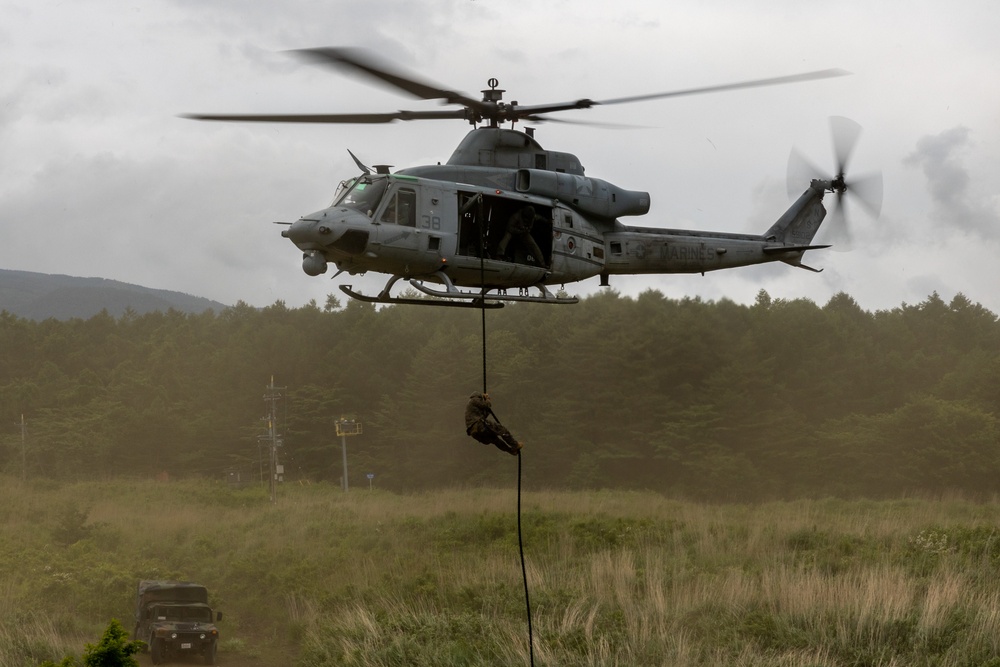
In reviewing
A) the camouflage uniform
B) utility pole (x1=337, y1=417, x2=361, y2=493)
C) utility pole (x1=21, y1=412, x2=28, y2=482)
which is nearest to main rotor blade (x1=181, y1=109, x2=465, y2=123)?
the camouflage uniform

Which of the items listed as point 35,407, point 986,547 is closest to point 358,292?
point 986,547

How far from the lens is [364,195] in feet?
46.0

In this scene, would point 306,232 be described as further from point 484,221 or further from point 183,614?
point 183,614

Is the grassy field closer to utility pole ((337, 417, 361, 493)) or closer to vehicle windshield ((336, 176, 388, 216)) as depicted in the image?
utility pole ((337, 417, 361, 493))

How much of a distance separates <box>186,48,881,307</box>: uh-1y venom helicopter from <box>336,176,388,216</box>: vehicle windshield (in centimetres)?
2

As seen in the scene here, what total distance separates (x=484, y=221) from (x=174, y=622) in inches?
532

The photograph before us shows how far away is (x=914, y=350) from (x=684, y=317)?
1389cm

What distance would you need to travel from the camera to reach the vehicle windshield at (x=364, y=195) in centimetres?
1390

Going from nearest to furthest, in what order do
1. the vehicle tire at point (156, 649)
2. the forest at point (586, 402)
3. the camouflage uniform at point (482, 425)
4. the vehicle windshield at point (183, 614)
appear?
1. the camouflage uniform at point (482, 425)
2. the vehicle tire at point (156, 649)
3. the vehicle windshield at point (183, 614)
4. the forest at point (586, 402)

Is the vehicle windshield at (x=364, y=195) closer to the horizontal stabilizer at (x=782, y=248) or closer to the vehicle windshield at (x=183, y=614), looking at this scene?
the horizontal stabilizer at (x=782, y=248)

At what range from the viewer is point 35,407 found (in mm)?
67438

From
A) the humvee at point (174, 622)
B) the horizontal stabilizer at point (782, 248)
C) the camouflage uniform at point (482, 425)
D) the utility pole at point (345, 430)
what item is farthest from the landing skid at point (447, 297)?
the utility pole at point (345, 430)

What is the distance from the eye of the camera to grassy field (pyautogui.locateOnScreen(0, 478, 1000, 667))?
15.2m

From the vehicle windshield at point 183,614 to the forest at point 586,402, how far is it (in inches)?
964
